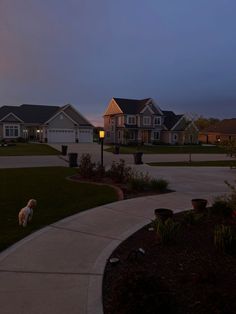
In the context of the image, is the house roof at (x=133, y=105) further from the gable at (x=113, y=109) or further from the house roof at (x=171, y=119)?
the house roof at (x=171, y=119)

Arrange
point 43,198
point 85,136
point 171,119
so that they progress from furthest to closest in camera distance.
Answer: point 171,119
point 85,136
point 43,198

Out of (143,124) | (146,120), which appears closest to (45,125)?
(143,124)

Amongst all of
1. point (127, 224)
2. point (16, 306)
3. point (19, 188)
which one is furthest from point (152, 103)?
point (16, 306)

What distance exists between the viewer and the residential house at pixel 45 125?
57938 millimetres

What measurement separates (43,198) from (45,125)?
159 ft

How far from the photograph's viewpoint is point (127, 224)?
23.9 feet

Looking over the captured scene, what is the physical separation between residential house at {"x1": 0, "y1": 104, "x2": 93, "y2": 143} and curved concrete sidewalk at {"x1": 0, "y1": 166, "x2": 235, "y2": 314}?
50.7 metres

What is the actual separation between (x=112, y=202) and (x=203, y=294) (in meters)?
5.87

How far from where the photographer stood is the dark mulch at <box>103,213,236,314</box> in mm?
3445

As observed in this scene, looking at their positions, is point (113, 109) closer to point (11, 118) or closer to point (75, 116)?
point (75, 116)

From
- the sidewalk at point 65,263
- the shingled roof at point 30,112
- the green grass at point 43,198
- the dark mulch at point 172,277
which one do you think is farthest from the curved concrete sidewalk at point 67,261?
the shingled roof at point 30,112

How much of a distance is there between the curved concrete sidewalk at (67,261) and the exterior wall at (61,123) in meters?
50.8

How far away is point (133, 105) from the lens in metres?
60.1

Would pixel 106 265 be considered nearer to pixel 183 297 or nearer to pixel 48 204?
pixel 183 297
